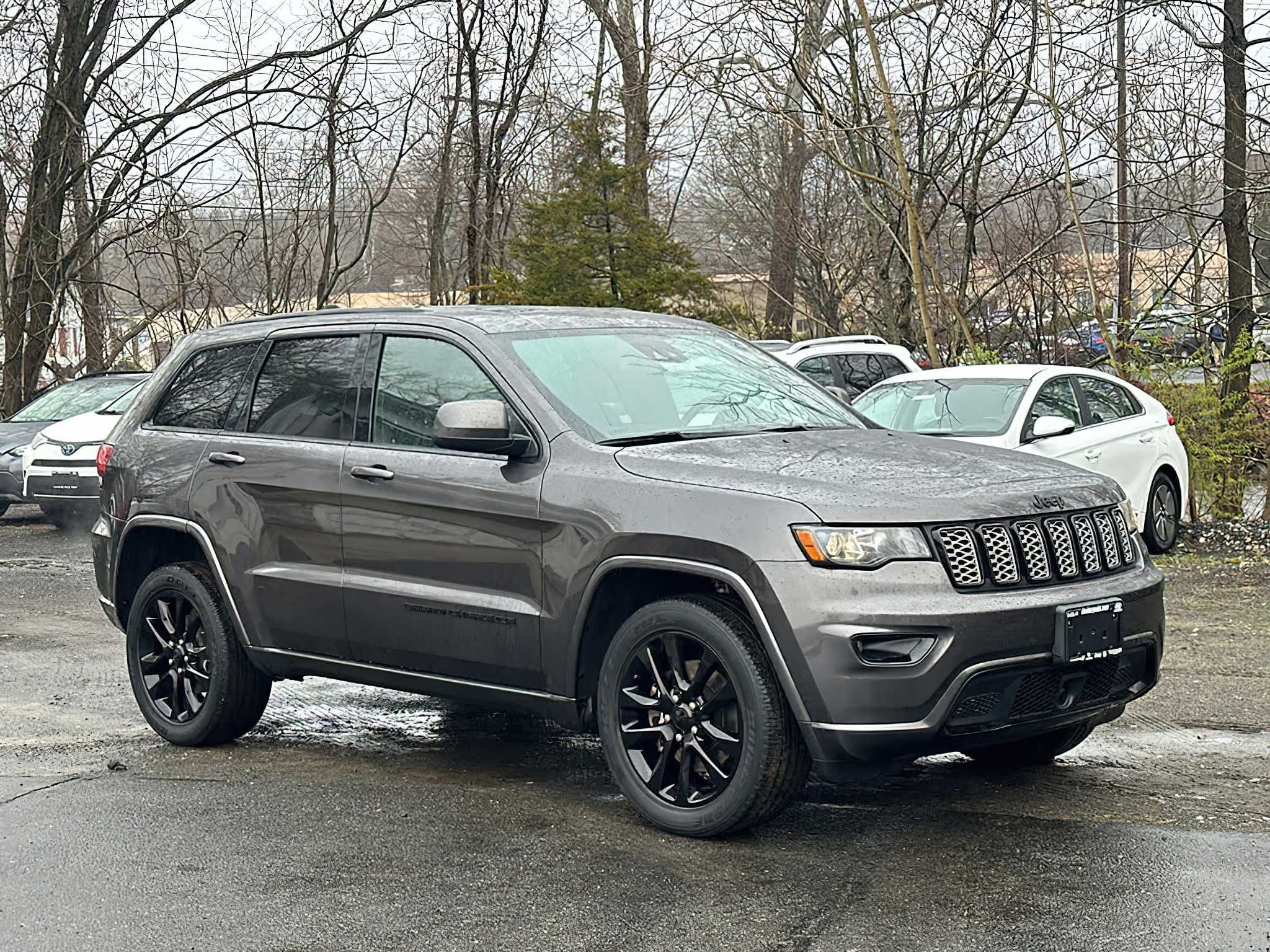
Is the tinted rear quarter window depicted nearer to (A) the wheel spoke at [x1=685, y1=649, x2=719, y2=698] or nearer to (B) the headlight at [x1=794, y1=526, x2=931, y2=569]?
(A) the wheel spoke at [x1=685, y1=649, x2=719, y2=698]

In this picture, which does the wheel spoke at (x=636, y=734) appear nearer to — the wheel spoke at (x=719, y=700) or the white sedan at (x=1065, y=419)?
the wheel spoke at (x=719, y=700)

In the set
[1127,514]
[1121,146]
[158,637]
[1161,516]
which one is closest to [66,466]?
[158,637]

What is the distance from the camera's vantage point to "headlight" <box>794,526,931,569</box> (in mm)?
4703

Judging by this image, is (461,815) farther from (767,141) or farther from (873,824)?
(767,141)

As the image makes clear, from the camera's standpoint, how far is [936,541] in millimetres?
4734

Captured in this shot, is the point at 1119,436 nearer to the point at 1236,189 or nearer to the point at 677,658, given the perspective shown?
the point at 1236,189

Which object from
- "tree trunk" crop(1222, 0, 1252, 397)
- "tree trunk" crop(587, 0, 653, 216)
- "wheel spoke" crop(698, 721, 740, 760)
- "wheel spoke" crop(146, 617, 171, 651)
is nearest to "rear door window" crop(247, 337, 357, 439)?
"wheel spoke" crop(146, 617, 171, 651)

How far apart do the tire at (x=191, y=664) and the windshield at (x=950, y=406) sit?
20.1ft

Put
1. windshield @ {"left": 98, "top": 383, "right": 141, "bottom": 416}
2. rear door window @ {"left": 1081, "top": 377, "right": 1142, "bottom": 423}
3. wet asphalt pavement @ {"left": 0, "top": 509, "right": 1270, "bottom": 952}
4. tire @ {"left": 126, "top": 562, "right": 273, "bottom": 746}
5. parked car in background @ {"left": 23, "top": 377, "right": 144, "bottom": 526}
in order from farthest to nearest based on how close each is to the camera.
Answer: windshield @ {"left": 98, "top": 383, "right": 141, "bottom": 416} → parked car in background @ {"left": 23, "top": 377, "right": 144, "bottom": 526} → rear door window @ {"left": 1081, "top": 377, "right": 1142, "bottom": 423} → tire @ {"left": 126, "top": 562, "right": 273, "bottom": 746} → wet asphalt pavement @ {"left": 0, "top": 509, "right": 1270, "bottom": 952}

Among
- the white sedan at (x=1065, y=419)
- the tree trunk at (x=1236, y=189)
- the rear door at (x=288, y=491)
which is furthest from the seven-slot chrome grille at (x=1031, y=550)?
the tree trunk at (x=1236, y=189)

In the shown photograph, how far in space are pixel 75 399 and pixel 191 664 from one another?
12.3 meters

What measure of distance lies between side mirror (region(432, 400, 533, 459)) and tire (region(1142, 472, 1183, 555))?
841 centimetres

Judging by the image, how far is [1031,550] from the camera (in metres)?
4.90

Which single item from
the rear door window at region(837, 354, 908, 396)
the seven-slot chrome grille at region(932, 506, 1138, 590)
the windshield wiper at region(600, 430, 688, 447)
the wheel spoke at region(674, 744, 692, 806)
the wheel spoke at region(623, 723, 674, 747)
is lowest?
the wheel spoke at region(674, 744, 692, 806)
